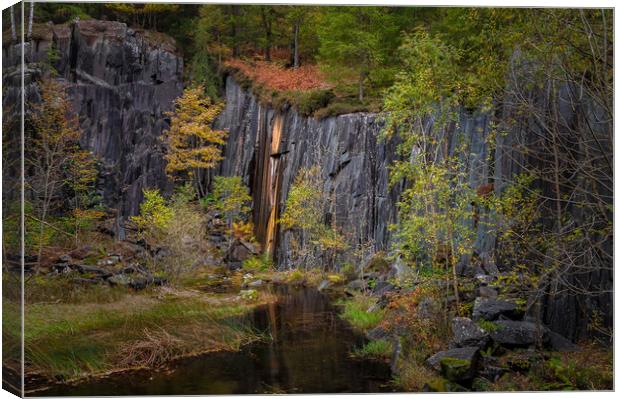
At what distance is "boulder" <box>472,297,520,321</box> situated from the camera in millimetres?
6562

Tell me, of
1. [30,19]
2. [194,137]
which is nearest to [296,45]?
[194,137]

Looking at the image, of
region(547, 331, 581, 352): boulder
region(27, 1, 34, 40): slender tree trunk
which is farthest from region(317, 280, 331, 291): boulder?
region(27, 1, 34, 40): slender tree trunk

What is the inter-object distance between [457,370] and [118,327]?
12.8ft

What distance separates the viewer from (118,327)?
710cm

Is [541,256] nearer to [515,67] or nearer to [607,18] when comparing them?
[515,67]

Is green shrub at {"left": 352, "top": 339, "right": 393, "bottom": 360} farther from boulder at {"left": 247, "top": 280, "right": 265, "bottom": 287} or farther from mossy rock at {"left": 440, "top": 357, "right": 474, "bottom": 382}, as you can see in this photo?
boulder at {"left": 247, "top": 280, "right": 265, "bottom": 287}

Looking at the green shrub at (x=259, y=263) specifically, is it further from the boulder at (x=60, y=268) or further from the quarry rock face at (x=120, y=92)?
the boulder at (x=60, y=268)

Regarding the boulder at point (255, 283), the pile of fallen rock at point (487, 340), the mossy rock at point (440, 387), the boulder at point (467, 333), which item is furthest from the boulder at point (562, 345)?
the boulder at point (255, 283)

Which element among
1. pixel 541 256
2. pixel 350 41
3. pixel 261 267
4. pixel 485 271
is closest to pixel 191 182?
pixel 261 267

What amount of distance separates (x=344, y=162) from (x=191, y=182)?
2.18 meters

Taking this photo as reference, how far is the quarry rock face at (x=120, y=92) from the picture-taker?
24.9ft

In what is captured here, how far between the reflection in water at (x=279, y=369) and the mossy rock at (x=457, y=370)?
2.05 feet

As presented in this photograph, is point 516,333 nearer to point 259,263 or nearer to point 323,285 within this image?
point 323,285

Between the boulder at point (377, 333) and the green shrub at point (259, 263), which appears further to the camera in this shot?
the green shrub at point (259, 263)
